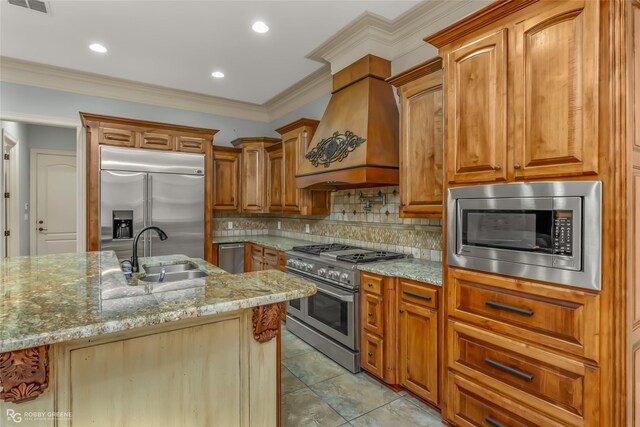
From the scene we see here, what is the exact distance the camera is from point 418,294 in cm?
225

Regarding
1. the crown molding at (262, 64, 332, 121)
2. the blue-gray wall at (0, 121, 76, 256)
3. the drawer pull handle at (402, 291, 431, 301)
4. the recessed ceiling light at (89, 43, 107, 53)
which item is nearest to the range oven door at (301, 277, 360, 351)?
the drawer pull handle at (402, 291, 431, 301)

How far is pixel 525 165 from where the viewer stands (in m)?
1.61

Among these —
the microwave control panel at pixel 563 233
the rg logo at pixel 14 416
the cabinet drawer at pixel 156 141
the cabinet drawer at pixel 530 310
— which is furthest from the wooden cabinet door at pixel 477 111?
the cabinet drawer at pixel 156 141

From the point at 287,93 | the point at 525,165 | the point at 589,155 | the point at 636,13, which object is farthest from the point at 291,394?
the point at 287,93

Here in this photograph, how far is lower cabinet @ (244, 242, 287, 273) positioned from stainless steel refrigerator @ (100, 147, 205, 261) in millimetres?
670

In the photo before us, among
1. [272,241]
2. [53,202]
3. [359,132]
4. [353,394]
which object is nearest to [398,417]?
[353,394]

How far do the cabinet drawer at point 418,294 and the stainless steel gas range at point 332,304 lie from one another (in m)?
0.44

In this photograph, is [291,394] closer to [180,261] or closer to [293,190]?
[180,261]

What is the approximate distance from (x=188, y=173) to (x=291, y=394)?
3.19 metres

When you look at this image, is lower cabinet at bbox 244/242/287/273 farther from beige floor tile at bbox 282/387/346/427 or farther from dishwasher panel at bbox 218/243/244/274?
beige floor tile at bbox 282/387/346/427

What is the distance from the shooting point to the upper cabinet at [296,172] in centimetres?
400

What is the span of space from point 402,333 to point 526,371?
88cm

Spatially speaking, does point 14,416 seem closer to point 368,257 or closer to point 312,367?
point 312,367

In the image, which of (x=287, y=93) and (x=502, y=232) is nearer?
(x=502, y=232)
